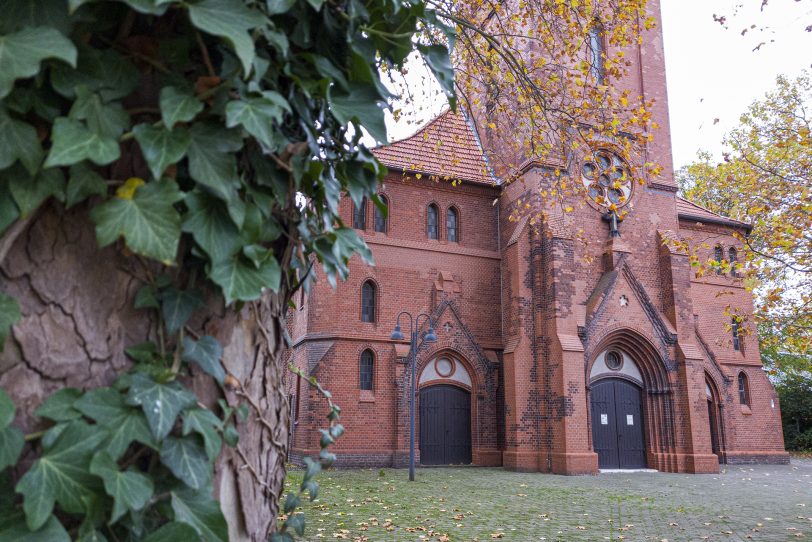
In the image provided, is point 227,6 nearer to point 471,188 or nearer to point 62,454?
point 62,454

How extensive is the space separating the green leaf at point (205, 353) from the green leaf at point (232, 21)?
599 millimetres

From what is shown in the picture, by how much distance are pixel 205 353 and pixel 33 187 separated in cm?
48

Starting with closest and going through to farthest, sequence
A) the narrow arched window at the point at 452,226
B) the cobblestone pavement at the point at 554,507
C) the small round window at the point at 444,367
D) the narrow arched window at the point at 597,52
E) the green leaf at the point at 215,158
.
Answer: the green leaf at the point at 215,158 → the cobblestone pavement at the point at 554,507 → the narrow arched window at the point at 597,52 → the small round window at the point at 444,367 → the narrow arched window at the point at 452,226

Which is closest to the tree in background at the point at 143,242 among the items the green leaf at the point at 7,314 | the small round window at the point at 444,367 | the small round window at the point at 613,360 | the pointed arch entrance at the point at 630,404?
the green leaf at the point at 7,314

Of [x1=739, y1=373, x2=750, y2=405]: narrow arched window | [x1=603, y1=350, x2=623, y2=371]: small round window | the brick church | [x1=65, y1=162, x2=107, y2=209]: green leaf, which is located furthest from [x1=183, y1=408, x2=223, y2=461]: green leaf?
[x1=739, y1=373, x2=750, y2=405]: narrow arched window

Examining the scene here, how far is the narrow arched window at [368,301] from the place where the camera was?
66.4ft

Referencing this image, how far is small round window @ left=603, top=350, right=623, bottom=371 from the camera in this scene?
2053 centimetres

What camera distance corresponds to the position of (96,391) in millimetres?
1231

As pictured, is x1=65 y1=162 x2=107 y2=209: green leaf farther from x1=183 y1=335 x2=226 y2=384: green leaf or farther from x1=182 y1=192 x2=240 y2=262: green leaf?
x1=183 y1=335 x2=226 y2=384: green leaf

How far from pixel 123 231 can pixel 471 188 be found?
2157cm

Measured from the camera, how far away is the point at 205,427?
1.30 metres

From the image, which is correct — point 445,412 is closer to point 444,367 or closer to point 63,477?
point 444,367

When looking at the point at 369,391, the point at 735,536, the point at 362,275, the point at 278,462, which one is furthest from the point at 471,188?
the point at 278,462

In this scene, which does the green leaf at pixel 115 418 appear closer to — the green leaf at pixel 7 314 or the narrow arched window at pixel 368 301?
the green leaf at pixel 7 314
